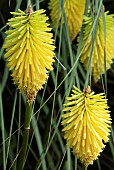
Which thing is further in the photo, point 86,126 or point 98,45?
point 98,45

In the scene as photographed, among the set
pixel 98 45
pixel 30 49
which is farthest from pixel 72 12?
pixel 30 49

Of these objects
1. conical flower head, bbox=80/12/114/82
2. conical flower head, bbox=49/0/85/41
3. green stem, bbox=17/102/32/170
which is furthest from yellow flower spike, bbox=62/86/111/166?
conical flower head, bbox=49/0/85/41

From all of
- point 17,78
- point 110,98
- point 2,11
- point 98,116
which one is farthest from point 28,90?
point 110,98

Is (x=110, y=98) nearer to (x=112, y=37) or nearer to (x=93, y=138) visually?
(x=112, y=37)

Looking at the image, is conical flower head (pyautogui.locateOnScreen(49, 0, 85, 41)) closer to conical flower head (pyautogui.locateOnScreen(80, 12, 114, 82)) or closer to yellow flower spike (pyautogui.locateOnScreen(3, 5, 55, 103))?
conical flower head (pyautogui.locateOnScreen(80, 12, 114, 82))

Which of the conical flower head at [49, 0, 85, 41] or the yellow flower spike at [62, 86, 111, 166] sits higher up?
the conical flower head at [49, 0, 85, 41]

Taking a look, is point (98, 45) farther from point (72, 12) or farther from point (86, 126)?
point (86, 126)

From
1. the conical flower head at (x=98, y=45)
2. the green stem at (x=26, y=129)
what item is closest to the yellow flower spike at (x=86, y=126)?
the green stem at (x=26, y=129)

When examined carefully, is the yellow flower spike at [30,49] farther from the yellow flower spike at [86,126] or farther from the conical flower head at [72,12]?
the conical flower head at [72,12]
